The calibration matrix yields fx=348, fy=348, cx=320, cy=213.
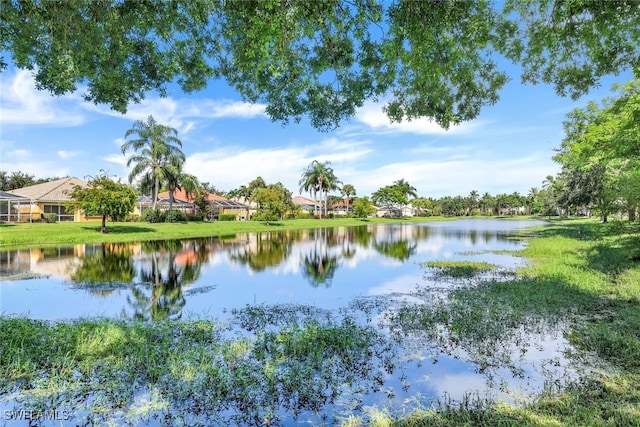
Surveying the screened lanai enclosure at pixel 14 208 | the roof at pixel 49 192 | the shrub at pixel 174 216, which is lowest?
the shrub at pixel 174 216

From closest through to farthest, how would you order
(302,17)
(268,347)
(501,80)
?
(302,17), (501,80), (268,347)

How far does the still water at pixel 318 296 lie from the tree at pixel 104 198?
929cm

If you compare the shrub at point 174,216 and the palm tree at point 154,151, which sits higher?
the palm tree at point 154,151

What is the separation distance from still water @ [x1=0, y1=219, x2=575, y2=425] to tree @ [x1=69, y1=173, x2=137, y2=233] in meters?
9.29

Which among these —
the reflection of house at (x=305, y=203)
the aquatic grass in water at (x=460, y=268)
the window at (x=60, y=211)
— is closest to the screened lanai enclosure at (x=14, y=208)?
the window at (x=60, y=211)

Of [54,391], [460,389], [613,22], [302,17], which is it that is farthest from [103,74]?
[613,22]

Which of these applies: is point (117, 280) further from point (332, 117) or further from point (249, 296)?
point (332, 117)

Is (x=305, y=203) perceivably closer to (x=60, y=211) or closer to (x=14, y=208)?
(x=60, y=211)

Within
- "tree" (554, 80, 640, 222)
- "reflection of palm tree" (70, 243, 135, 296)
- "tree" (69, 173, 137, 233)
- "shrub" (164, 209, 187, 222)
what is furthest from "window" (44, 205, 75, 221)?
"tree" (554, 80, 640, 222)

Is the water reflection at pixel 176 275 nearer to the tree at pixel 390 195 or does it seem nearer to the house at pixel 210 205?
the house at pixel 210 205

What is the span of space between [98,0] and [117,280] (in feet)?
40.1

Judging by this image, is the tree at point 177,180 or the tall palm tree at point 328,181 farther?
the tall palm tree at point 328,181

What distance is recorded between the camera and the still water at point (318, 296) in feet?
19.8

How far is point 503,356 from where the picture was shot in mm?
7141
